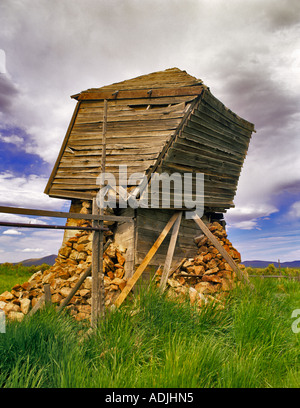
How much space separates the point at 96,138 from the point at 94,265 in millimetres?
5445

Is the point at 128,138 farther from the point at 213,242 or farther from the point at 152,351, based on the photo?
the point at 152,351

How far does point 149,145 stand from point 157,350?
20.6 ft

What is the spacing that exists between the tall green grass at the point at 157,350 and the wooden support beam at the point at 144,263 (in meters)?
1.19

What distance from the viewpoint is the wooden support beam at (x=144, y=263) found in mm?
7691

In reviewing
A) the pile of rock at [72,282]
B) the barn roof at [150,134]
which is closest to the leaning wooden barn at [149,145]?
the barn roof at [150,134]

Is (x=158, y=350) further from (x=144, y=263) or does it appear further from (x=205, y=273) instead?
(x=205, y=273)

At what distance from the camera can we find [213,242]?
974cm

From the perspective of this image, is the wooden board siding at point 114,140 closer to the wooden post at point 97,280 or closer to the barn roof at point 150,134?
the barn roof at point 150,134

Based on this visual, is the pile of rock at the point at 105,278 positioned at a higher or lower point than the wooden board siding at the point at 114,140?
lower

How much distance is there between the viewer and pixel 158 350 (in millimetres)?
5035

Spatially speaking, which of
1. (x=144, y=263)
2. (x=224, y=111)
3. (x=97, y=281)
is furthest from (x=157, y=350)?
(x=224, y=111)

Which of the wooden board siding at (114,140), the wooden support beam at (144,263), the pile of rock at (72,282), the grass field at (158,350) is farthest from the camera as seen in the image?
the wooden board siding at (114,140)
